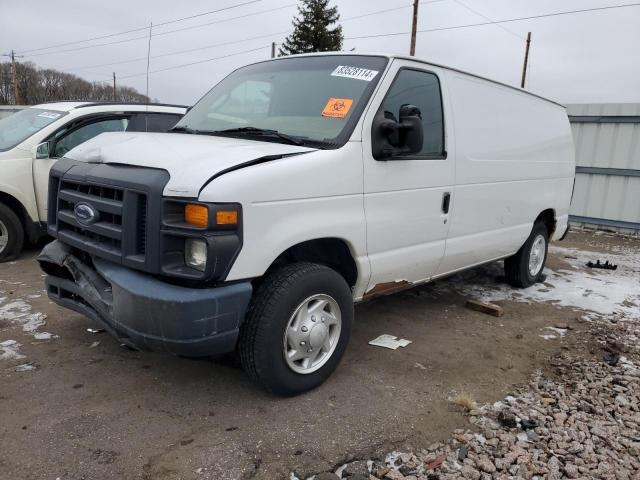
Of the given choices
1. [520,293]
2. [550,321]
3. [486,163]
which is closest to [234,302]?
[486,163]

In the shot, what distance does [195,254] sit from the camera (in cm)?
258

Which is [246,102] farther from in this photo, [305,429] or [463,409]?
[463,409]

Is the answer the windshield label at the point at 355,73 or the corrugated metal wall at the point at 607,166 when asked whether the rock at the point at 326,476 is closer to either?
the windshield label at the point at 355,73

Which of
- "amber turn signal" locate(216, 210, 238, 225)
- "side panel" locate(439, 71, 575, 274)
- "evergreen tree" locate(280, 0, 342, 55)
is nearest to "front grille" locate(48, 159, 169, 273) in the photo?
"amber turn signal" locate(216, 210, 238, 225)

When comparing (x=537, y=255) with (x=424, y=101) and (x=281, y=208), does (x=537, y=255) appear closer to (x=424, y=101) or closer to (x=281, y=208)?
(x=424, y=101)

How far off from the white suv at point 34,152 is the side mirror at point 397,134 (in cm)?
432

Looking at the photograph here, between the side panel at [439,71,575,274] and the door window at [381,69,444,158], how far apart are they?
0.24 m

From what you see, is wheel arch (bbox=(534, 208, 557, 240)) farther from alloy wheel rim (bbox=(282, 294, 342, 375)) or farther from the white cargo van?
alloy wheel rim (bbox=(282, 294, 342, 375))

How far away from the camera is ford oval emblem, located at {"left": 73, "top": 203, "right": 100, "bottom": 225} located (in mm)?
2914

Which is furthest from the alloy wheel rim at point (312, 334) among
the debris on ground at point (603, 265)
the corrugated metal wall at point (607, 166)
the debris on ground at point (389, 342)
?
the corrugated metal wall at point (607, 166)

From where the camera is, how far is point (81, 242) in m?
3.05

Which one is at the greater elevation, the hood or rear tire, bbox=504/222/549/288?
the hood

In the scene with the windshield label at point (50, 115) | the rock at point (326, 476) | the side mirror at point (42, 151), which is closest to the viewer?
the rock at point (326, 476)

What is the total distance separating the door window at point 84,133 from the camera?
247 inches
